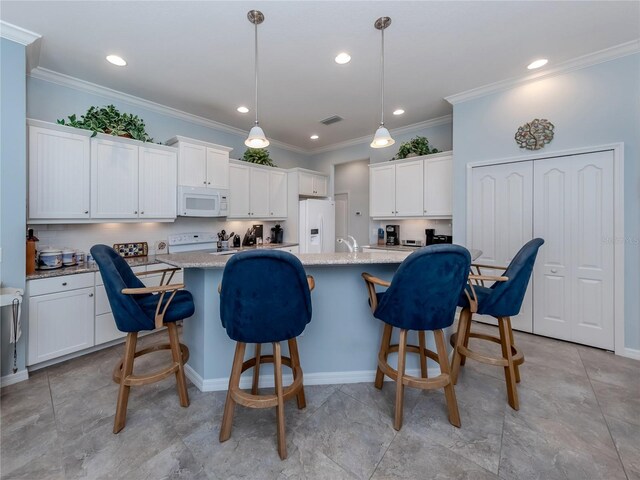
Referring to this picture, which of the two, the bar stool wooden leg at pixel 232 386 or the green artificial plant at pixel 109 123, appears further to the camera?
the green artificial plant at pixel 109 123

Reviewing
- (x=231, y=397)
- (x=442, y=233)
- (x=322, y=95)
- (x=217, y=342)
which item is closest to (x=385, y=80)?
(x=322, y=95)

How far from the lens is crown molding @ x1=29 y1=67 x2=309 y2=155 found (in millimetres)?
2920

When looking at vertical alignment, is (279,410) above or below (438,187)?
below

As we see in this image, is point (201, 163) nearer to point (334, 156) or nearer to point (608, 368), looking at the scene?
point (334, 156)

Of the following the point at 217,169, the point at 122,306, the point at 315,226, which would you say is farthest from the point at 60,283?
the point at 315,226

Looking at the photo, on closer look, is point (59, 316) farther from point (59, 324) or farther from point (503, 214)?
point (503, 214)

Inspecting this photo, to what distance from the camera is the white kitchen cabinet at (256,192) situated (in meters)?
4.39

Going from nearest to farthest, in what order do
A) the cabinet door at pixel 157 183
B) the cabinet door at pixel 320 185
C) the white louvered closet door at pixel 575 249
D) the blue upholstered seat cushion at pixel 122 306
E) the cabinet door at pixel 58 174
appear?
the blue upholstered seat cushion at pixel 122 306, the cabinet door at pixel 58 174, the white louvered closet door at pixel 575 249, the cabinet door at pixel 157 183, the cabinet door at pixel 320 185

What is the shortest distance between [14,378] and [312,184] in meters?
4.46

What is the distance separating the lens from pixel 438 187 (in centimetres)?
401

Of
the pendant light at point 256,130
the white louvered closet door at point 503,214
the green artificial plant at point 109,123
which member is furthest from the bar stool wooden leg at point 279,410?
the green artificial plant at point 109,123

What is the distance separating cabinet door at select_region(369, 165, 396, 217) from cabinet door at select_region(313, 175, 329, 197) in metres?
1.20

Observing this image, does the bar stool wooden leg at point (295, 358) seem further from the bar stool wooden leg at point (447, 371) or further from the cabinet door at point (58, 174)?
the cabinet door at point (58, 174)

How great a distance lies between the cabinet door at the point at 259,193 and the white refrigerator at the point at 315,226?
66 cm
